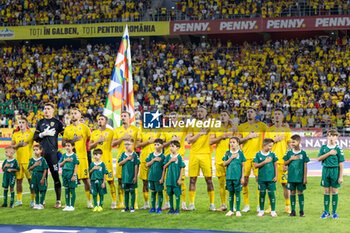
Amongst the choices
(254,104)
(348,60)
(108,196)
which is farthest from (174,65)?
(108,196)

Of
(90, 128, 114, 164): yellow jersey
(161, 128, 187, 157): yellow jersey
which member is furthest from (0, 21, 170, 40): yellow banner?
(161, 128, 187, 157): yellow jersey

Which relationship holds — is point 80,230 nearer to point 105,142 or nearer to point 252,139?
point 105,142

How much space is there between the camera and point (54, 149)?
11461 mm

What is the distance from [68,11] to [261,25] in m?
15.1

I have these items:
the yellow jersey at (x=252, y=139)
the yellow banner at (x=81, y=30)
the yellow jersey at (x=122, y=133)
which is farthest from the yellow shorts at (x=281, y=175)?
the yellow banner at (x=81, y=30)

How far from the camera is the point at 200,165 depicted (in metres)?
11.0

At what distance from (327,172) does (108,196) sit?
584 centimetres

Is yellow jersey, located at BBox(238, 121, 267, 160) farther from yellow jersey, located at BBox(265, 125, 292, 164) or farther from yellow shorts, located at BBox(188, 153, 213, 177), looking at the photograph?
yellow shorts, located at BBox(188, 153, 213, 177)

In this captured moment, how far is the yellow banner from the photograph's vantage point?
38.1 m

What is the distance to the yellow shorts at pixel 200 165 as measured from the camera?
431 inches

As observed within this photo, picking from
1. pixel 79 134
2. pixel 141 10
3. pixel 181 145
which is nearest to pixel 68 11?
pixel 141 10

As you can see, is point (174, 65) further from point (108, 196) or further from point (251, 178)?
point (108, 196)

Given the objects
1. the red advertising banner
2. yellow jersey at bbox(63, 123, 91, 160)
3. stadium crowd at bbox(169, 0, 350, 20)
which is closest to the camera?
yellow jersey at bbox(63, 123, 91, 160)

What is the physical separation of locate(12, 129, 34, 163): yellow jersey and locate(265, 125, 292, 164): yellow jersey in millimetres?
5260
